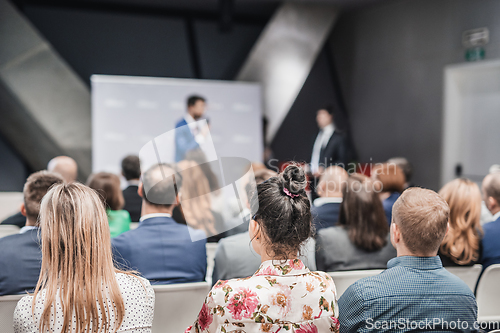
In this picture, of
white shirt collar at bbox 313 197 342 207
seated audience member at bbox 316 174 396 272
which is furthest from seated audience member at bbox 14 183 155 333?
white shirt collar at bbox 313 197 342 207

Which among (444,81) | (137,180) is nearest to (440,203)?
(137,180)

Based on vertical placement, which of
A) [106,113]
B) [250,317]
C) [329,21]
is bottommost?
[250,317]

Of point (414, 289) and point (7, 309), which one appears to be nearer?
point (414, 289)

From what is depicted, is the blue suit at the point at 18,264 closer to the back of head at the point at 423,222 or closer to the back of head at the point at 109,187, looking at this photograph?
the back of head at the point at 109,187

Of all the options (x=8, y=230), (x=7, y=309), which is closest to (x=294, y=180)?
(x=7, y=309)

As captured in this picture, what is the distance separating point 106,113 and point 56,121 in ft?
2.08

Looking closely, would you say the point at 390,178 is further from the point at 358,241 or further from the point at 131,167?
the point at 131,167

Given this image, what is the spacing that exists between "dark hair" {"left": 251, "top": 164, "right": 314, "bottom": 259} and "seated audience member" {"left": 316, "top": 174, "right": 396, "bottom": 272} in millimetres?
809

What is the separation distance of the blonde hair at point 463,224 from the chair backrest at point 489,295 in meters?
0.13

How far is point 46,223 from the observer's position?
1.15m

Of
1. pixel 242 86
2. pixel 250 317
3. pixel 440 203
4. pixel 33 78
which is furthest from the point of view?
pixel 242 86

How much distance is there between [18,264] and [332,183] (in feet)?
5.73

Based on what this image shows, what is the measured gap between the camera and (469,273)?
6.26ft

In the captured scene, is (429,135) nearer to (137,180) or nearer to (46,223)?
(137,180)
